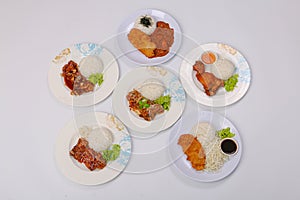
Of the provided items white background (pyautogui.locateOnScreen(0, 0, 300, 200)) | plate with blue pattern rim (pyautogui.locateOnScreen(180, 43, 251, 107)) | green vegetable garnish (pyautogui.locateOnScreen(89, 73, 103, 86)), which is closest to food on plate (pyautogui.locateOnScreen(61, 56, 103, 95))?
green vegetable garnish (pyautogui.locateOnScreen(89, 73, 103, 86))

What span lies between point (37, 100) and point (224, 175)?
3.88 ft

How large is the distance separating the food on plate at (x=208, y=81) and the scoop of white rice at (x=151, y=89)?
226 millimetres

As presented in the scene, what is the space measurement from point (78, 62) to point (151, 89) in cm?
49

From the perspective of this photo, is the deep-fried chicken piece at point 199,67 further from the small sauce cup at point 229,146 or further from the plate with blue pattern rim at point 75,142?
the plate with blue pattern rim at point 75,142

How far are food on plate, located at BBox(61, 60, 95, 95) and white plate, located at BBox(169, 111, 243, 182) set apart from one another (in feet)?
1.85

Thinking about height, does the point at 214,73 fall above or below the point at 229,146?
above

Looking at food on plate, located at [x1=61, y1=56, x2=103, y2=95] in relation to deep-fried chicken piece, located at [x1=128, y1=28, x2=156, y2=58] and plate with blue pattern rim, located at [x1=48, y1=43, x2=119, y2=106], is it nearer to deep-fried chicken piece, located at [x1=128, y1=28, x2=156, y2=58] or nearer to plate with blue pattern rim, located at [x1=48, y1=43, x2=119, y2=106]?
plate with blue pattern rim, located at [x1=48, y1=43, x2=119, y2=106]

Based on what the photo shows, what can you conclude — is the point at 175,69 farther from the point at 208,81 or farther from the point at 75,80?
the point at 75,80

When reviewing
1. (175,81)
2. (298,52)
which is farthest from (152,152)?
(298,52)

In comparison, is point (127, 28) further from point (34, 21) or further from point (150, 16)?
point (34, 21)

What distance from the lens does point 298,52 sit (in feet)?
7.07

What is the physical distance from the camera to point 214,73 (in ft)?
6.82

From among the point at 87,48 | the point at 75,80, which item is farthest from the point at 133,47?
the point at 75,80

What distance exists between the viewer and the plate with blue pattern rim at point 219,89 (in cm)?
203
